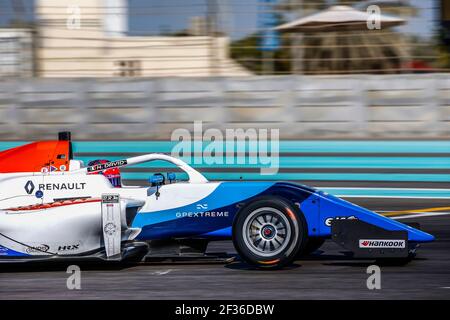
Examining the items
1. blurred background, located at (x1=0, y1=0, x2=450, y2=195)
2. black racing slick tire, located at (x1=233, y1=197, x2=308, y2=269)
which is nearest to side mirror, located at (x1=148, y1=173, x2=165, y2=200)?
black racing slick tire, located at (x1=233, y1=197, x2=308, y2=269)

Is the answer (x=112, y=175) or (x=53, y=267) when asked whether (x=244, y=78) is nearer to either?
(x=112, y=175)

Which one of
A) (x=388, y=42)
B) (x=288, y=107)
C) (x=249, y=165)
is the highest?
(x=388, y=42)

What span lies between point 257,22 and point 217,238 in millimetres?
7544

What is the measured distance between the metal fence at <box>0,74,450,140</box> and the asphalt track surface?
5669mm

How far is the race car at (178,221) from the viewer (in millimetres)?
5930

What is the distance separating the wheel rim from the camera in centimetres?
590

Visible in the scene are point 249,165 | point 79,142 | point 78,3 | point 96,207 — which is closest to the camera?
point 96,207

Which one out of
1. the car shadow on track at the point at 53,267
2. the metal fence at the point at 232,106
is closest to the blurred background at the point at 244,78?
the metal fence at the point at 232,106

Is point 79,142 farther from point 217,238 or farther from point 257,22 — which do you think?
point 217,238

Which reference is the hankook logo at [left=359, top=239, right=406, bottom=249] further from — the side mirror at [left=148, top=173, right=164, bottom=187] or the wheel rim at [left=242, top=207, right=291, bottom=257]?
the side mirror at [left=148, top=173, right=164, bottom=187]

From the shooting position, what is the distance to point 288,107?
12.6m

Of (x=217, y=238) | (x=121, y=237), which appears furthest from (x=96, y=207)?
(x=217, y=238)

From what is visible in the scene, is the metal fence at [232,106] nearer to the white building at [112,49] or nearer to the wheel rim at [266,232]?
the white building at [112,49]

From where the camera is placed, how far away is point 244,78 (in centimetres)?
1282
